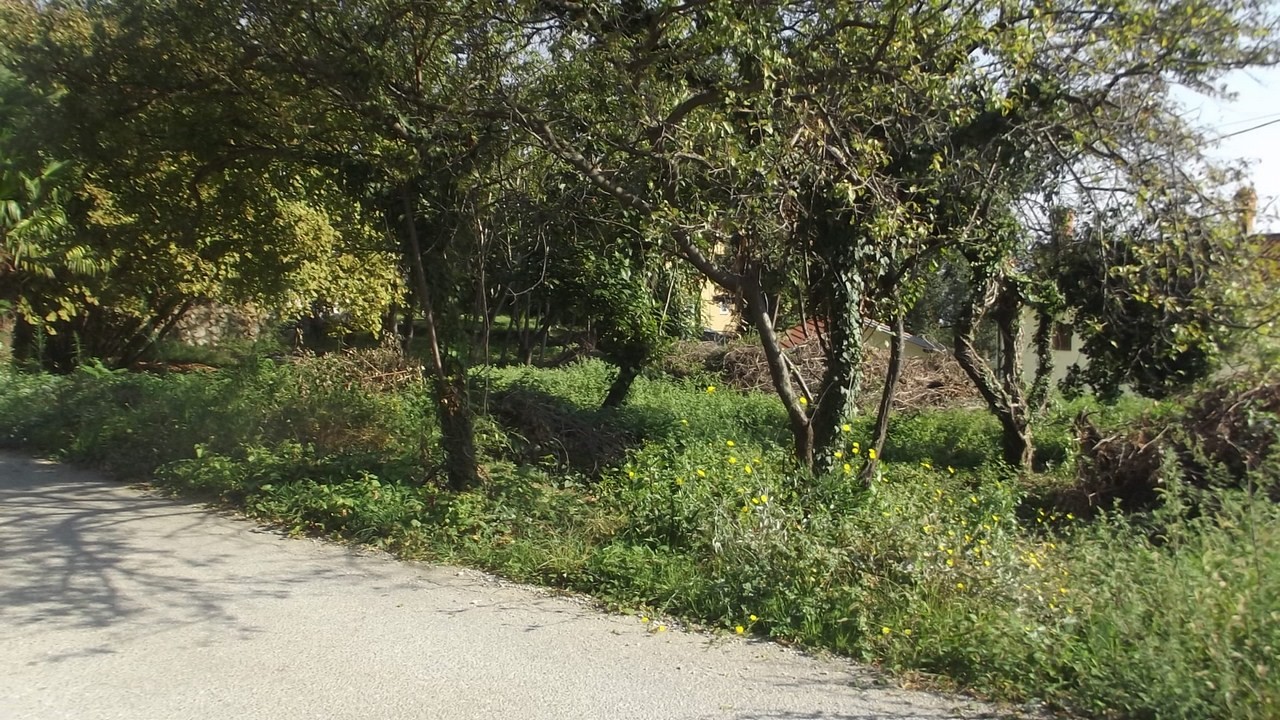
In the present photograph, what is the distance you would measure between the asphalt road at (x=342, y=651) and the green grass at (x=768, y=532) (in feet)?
1.32

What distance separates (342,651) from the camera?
5.10 m

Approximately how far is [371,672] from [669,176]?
4843 millimetres

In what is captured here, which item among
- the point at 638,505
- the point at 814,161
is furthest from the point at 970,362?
the point at 638,505

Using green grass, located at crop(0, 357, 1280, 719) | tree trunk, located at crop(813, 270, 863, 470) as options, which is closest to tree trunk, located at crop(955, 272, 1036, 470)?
green grass, located at crop(0, 357, 1280, 719)

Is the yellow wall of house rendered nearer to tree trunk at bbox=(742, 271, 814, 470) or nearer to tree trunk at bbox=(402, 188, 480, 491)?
tree trunk at bbox=(742, 271, 814, 470)

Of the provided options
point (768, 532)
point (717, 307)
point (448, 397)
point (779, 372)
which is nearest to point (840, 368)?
point (779, 372)

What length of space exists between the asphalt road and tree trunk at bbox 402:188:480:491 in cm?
147

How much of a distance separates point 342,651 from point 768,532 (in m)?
2.87

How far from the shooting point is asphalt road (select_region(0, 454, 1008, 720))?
4.45 metres

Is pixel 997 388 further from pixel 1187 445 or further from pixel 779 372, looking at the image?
pixel 779 372

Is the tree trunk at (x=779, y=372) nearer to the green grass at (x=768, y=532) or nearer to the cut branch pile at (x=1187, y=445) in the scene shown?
the green grass at (x=768, y=532)

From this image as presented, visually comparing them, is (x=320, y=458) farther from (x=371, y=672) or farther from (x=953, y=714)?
(x=953, y=714)

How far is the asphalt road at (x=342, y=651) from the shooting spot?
445 centimetres

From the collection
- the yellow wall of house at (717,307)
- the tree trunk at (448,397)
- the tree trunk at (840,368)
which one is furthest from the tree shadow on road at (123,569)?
the yellow wall of house at (717,307)
